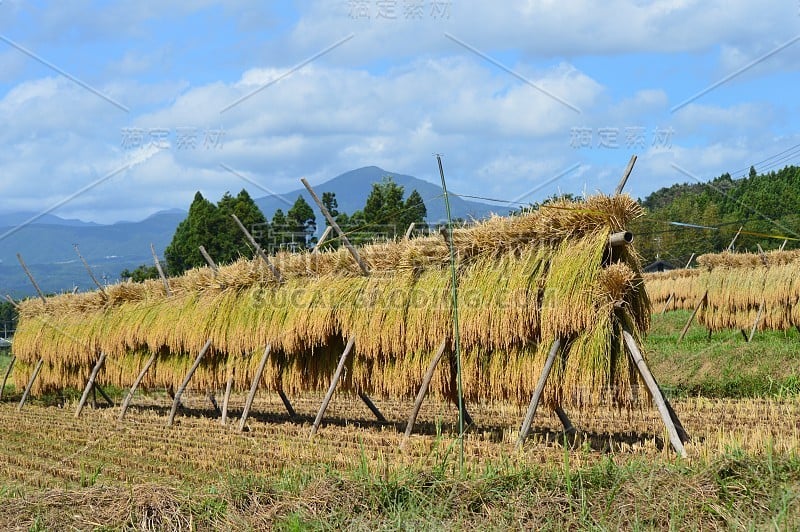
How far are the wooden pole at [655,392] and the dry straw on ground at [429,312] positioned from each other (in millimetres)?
260

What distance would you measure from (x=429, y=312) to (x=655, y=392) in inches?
149

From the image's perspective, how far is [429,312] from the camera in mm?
12391

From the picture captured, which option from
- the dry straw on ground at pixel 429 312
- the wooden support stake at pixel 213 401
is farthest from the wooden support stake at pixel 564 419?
the wooden support stake at pixel 213 401

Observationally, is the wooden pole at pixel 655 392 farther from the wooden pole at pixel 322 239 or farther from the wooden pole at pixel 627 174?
the wooden pole at pixel 322 239

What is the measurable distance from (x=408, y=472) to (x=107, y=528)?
2314 millimetres

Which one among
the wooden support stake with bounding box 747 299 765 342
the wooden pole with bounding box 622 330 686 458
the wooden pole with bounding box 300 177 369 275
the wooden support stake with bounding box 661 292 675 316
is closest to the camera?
the wooden pole with bounding box 622 330 686 458

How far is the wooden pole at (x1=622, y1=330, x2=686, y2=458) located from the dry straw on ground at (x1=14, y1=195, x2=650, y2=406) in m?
0.26

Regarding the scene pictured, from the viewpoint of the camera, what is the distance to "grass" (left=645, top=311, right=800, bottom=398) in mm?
18875

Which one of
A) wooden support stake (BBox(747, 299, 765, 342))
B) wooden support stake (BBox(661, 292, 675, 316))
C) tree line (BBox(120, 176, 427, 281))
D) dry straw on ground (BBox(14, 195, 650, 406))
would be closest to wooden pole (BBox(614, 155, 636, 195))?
dry straw on ground (BBox(14, 195, 650, 406))

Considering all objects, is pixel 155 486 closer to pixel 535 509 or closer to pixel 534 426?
pixel 535 509

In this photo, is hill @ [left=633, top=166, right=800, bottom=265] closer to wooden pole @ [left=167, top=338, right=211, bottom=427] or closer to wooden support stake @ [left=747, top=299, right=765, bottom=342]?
wooden support stake @ [left=747, top=299, right=765, bottom=342]

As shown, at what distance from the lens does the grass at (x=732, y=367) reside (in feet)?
61.9

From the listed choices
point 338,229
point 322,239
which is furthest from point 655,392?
point 322,239

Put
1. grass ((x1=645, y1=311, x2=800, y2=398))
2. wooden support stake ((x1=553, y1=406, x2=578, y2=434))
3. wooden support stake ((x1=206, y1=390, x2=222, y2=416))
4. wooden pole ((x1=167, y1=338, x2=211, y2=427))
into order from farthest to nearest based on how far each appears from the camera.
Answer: wooden support stake ((x1=206, y1=390, x2=222, y2=416)) → grass ((x1=645, y1=311, x2=800, y2=398)) → wooden pole ((x1=167, y1=338, x2=211, y2=427)) → wooden support stake ((x1=553, y1=406, x2=578, y2=434))
